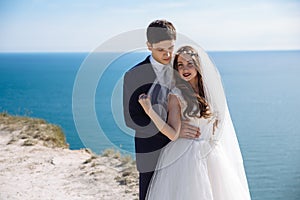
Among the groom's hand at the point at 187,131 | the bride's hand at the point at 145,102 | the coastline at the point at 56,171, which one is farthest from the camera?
the coastline at the point at 56,171

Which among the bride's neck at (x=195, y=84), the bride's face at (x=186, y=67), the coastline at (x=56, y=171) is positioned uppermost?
the bride's face at (x=186, y=67)

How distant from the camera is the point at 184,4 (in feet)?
17.2

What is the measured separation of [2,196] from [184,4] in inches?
120

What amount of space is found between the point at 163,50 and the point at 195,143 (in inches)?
17.5

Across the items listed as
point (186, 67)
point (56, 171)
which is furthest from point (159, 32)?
point (56, 171)

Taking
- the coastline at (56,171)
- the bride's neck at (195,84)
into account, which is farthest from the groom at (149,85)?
the coastline at (56,171)

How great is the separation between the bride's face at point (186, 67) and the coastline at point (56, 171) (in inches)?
67.8

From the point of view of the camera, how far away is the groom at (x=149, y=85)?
167 cm

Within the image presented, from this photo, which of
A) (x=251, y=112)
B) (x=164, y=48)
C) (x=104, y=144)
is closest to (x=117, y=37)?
(x=164, y=48)

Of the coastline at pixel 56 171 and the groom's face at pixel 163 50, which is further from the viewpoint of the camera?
the coastline at pixel 56 171

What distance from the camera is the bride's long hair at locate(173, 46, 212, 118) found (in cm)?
175

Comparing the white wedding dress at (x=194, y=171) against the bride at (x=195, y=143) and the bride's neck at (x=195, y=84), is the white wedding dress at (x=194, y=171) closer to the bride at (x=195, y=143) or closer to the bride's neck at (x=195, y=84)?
the bride at (x=195, y=143)

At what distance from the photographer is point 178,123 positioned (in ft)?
5.80

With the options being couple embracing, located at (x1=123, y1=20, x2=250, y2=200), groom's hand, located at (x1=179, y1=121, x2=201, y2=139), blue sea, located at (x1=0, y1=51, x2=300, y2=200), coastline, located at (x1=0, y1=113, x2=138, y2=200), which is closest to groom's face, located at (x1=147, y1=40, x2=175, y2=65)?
couple embracing, located at (x1=123, y1=20, x2=250, y2=200)
